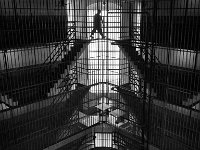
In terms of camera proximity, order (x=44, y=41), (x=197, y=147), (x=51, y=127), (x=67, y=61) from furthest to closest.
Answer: (x=44, y=41)
(x=67, y=61)
(x=51, y=127)
(x=197, y=147)

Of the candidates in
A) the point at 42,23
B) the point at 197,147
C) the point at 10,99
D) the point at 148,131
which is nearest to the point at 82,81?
the point at 42,23

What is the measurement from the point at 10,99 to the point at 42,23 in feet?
7.20

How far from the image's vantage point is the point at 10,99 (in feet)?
17.0

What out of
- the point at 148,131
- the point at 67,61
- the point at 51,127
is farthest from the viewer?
the point at 67,61

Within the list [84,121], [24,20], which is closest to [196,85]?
[84,121]

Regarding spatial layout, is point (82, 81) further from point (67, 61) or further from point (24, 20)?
point (24, 20)

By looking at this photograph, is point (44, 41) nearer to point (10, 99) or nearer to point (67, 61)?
point (67, 61)

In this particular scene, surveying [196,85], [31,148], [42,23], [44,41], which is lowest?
[31,148]

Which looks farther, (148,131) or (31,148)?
(31,148)

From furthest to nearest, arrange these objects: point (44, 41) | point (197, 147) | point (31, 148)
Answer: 1. point (44, 41)
2. point (31, 148)
3. point (197, 147)

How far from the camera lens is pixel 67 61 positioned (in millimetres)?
6090

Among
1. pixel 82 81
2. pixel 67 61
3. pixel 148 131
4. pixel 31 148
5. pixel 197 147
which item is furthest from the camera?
pixel 82 81

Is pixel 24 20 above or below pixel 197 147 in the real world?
above

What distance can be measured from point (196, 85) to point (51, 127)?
3.47m
